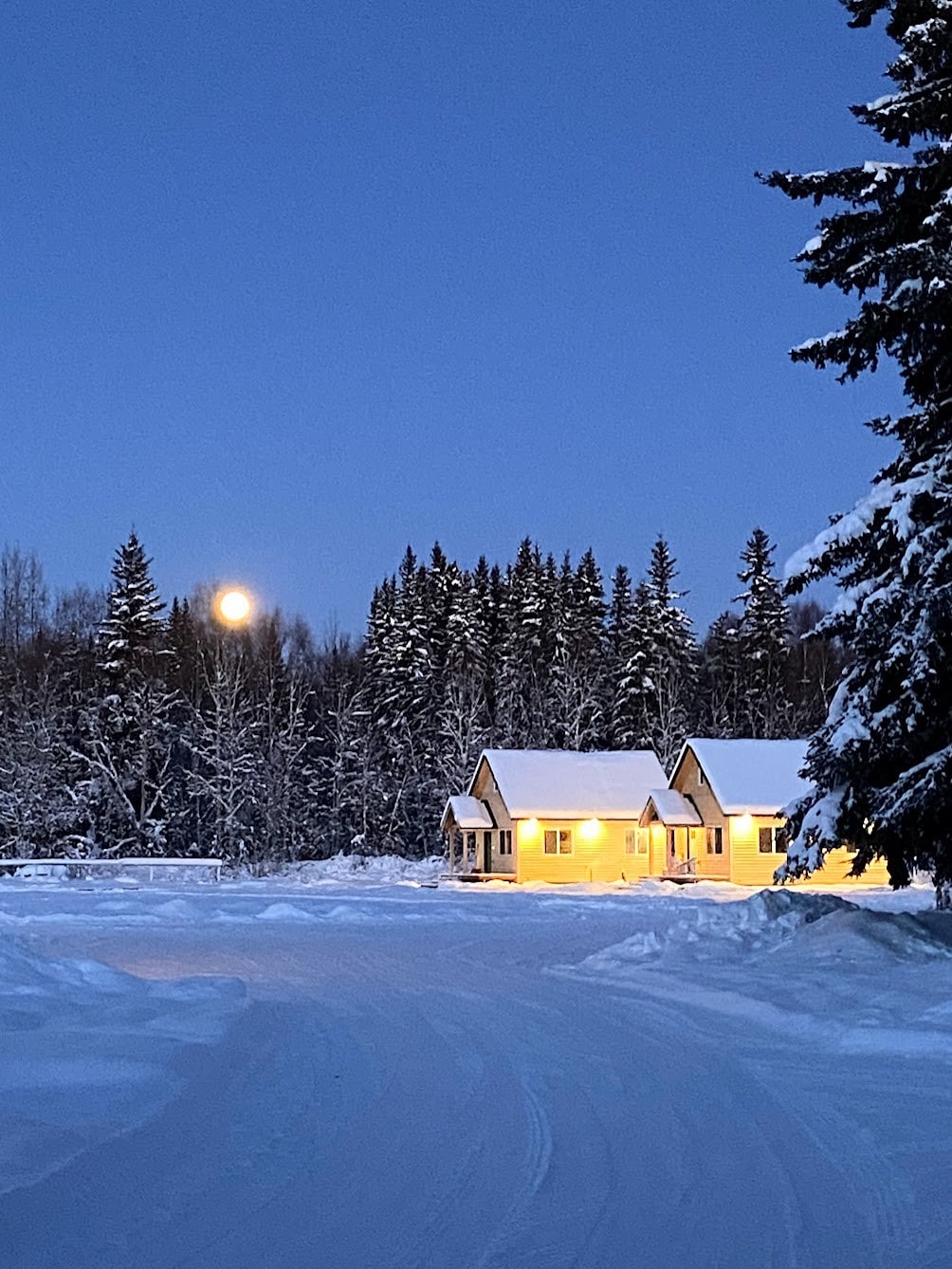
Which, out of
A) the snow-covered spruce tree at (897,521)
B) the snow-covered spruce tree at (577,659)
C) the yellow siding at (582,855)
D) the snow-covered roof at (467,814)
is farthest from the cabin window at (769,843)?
the snow-covered spruce tree at (897,521)

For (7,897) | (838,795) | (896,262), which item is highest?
(896,262)

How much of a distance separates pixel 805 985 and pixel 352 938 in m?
12.4

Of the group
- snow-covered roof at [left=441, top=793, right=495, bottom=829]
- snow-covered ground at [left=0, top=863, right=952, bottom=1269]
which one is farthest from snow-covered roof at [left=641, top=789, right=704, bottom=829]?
snow-covered ground at [left=0, top=863, right=952, bottom=1269]

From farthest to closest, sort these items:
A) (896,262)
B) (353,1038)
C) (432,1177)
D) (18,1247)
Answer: (896,262)
(353,1038)
(432,1177)
(18,1247)

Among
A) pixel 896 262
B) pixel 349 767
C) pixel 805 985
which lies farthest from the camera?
pixel 349 767

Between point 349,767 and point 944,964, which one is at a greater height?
point 349,767

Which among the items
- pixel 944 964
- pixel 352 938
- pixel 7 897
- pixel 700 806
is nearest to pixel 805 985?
pixel 944 964

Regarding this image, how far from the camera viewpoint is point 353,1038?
39.0 feet

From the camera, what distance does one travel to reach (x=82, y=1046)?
9930 mm

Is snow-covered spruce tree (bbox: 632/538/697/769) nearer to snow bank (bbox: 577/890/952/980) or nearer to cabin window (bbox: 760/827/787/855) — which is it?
cabin window (bbox: 760/827/787/855)

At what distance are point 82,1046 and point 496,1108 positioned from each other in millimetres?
3264

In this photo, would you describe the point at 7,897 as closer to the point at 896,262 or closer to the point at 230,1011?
the point at 230,1011

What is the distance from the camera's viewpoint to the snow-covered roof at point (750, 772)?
168 ft

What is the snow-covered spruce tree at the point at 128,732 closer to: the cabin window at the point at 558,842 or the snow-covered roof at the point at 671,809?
the cabin window at the point at 558,842
